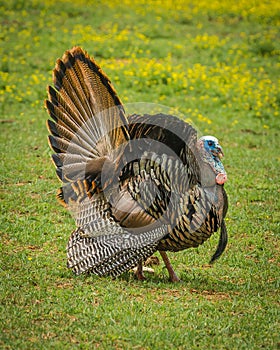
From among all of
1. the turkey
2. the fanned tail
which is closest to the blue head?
the turkey

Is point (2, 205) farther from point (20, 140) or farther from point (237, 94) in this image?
point (237, 94)

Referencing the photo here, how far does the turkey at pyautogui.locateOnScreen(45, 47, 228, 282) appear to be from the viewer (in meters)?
5.67

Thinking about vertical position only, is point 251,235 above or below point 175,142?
below

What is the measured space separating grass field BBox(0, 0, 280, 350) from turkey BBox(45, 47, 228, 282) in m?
0.36

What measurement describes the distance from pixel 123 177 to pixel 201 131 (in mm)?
5589

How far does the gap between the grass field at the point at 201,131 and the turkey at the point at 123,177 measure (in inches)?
14.1

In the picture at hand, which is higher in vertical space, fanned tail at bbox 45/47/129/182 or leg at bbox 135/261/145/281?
Answer: fanned tail at bbox 45/47/129/182

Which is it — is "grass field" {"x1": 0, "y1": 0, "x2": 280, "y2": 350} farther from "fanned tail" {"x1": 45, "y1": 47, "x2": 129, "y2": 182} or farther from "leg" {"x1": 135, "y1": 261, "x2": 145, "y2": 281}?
"fanned tail" {"x1": 45, "y1": 47, "x2": 129, "y2": 182}

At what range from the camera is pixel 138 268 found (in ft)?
19.8

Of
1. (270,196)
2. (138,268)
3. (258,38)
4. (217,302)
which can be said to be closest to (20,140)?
(270,196)

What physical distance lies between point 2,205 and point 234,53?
31.4ft

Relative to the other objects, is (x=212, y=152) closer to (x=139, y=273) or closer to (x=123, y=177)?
(x=123, y=177)

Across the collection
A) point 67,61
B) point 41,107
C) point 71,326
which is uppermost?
point 67,61

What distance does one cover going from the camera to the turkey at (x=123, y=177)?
567 cm
